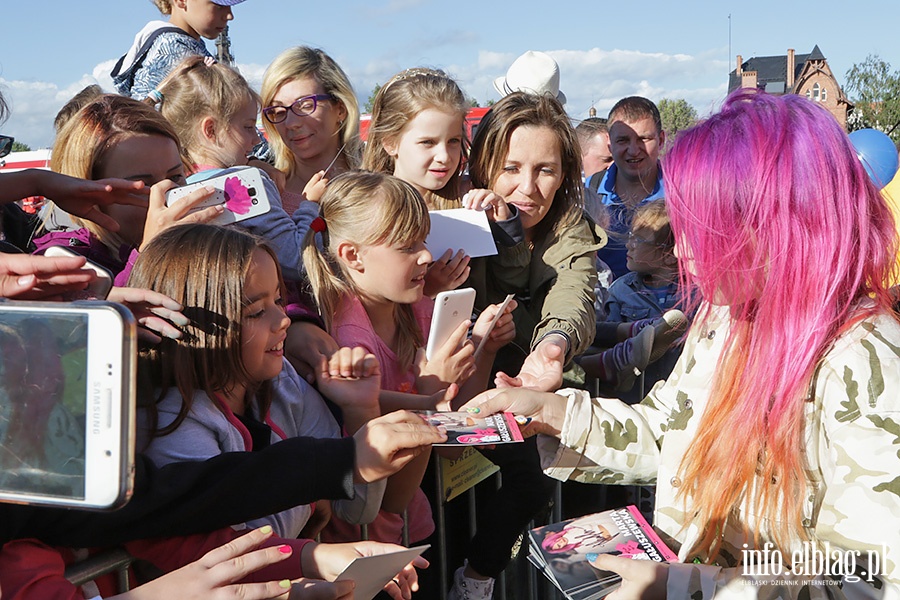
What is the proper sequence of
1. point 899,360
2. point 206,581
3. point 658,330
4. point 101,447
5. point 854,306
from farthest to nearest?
1. point 658,330
2. point 854,306
3. point 899,360
4. point 206,581
5. point 101,447

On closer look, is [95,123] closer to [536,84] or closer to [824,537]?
[824,537]

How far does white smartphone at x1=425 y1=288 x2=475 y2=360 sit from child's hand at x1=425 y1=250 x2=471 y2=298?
325mm

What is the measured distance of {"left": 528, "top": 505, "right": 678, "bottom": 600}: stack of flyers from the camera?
189 centimetres

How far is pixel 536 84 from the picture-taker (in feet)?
17.2

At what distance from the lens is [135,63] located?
4.56 m

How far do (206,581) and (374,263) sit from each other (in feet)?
5.24

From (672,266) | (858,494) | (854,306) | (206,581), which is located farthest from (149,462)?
A: (672,266)

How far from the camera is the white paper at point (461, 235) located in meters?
3.30

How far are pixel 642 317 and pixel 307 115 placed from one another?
2.18 metres

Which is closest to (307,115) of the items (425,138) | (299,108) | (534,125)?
(299,108)

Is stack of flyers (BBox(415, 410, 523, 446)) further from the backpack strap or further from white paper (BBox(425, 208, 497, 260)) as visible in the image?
the backpack strap

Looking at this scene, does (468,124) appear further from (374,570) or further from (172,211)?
(374,570)

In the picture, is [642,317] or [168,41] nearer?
[168,41]

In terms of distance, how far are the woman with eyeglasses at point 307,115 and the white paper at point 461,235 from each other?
1000 millimetres
